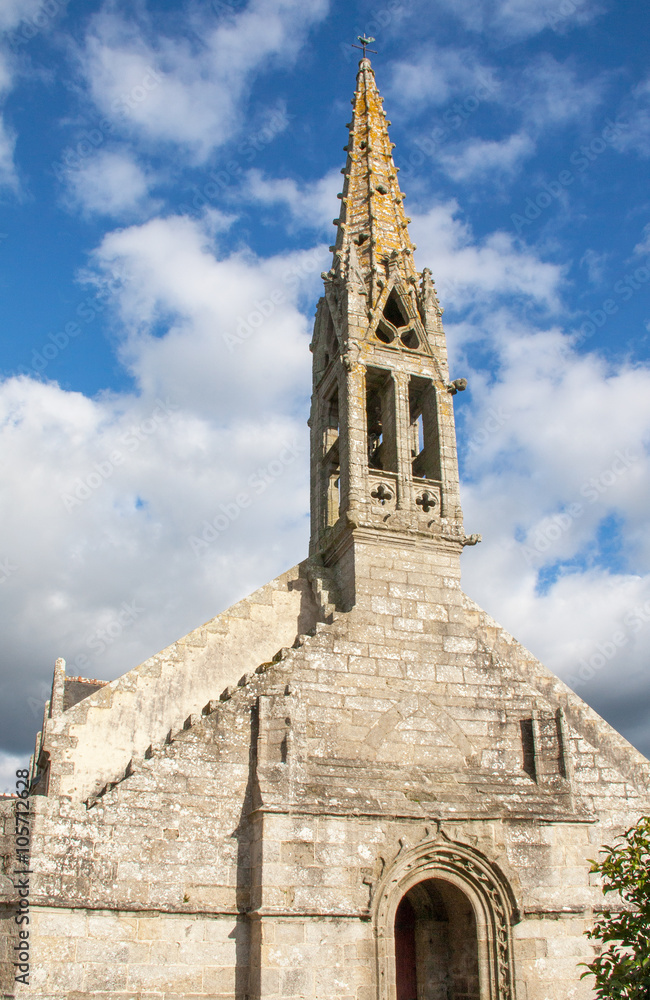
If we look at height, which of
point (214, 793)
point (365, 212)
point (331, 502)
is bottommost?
point (214, 793)

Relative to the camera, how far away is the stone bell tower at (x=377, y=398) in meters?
13.6

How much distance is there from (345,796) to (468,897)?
6.72ft

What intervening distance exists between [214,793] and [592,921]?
527 cm

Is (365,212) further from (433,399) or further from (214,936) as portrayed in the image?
(214,936)

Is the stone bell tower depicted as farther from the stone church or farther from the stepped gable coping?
the stepped gable coping

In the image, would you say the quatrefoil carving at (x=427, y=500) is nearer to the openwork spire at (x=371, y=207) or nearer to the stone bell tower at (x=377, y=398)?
the stone bell tower at (x=377, y=398)

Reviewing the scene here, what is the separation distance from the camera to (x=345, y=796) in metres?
A: 10.6

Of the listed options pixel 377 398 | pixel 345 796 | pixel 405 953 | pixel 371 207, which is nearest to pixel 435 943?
pixel 405 953

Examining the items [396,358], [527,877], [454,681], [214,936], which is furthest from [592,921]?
[396,358]

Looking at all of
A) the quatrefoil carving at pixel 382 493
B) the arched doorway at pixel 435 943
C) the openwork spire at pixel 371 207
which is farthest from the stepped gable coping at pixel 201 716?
the openwork spire at pixel 371 207

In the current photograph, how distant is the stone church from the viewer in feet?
31.4

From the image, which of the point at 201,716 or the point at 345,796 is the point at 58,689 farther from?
the point at 345,796

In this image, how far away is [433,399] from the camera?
15.2 meters

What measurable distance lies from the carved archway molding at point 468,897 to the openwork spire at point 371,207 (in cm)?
984
